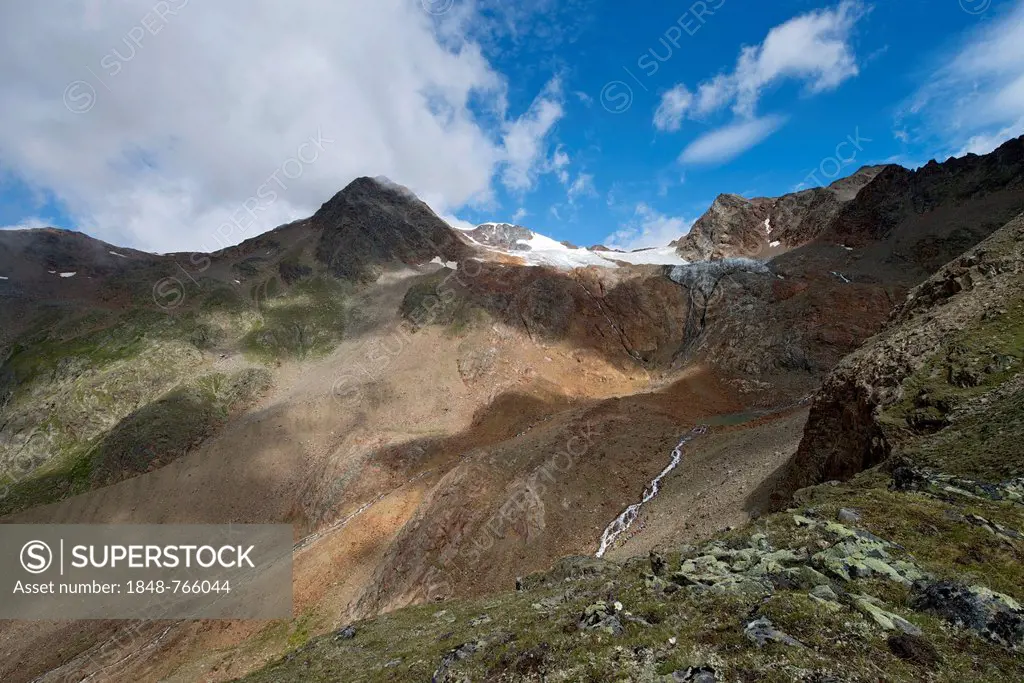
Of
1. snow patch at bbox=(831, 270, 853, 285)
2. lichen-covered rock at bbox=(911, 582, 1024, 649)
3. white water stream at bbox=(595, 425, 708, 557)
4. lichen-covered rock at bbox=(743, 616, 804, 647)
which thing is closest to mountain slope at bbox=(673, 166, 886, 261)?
snow patch at bbox=(831, 270, 853, 285)

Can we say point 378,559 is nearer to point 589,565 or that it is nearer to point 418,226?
point 589,565

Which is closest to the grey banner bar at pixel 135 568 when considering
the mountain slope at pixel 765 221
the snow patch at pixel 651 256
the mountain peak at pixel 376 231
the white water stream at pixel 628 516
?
the white water stream at pixel 628 516

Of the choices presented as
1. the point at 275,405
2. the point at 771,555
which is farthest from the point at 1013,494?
the point at 275,405

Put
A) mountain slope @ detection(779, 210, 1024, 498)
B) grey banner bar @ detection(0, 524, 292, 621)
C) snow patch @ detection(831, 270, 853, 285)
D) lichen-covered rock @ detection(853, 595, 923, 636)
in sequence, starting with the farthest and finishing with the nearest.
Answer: snow patch @ detection(831, 270, 853, 285) < grey banner bar @ detection(0, 524, 292, 621) < mountain slope @ detection(779, 210, 1024, 498) < lichen-covered rock @ detection(853, 595, 923, 636)

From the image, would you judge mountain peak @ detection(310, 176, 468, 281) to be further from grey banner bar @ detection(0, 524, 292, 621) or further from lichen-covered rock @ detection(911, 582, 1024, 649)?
lichen-covered rock @ detection(911, 582, 1024, 649)

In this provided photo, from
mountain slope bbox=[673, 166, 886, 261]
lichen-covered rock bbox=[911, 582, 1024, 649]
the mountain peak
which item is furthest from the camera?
mountain slope bbox=[673, 166, 886, 261]

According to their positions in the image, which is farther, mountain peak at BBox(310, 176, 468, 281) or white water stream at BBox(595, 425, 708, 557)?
mountain peak at BBox(310, 176, 468, 281)

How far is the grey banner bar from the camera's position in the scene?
104 feet

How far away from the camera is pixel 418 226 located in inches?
3880

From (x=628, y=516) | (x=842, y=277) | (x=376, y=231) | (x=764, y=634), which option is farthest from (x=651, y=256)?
(x=764, y=634)

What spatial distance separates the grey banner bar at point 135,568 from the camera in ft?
104

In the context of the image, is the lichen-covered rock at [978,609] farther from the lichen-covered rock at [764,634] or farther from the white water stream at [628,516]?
the white water stream at [628,516]

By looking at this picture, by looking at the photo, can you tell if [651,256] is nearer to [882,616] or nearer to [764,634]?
[882,616]

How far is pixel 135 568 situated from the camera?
37.6 m
